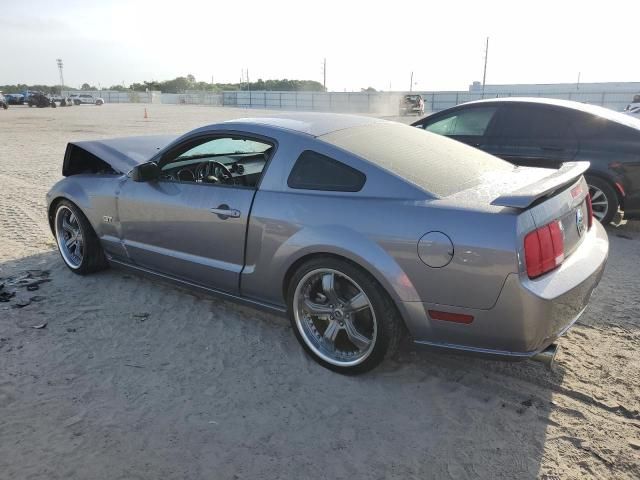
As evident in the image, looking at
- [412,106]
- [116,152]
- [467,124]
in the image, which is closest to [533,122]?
[467,124]

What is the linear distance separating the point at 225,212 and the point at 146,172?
0.87 meters

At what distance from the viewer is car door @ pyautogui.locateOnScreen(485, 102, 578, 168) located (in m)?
5.94

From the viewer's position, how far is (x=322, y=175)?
3.08 meters

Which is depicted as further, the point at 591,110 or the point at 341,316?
the point at 591,110

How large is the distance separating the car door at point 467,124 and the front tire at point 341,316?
4260 mm

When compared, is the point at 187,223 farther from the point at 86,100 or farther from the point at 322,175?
the point at 86,100

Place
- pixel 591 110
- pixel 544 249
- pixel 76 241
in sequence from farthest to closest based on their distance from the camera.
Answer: pixel 591 110, pixel 76 241, pixel 544 249

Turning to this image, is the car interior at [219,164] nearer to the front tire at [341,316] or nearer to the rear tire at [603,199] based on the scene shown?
the front tire at [341,316]

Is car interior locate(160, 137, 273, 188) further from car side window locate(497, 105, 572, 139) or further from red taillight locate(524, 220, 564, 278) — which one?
car side window locate(497, 105, 572, 139)

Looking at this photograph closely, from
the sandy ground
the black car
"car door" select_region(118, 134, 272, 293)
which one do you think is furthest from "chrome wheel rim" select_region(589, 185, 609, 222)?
"car door" select_region(118, 134, 272, 293)

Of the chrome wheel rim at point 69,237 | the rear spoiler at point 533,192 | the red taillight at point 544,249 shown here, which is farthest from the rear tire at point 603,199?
the chrome wheel rim at point 69,237

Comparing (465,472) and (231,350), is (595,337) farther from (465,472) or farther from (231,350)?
(231,350)

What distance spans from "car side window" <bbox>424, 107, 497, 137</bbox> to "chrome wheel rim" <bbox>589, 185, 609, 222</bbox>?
154 cm

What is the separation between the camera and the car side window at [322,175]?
116 inches
